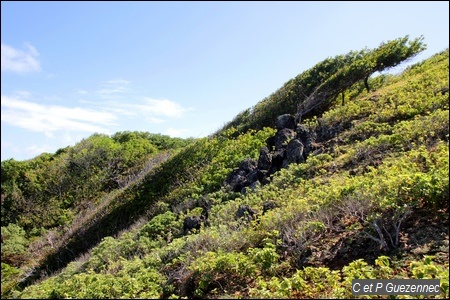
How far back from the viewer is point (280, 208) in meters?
9.03

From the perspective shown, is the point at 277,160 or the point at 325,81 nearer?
the point at 277,160

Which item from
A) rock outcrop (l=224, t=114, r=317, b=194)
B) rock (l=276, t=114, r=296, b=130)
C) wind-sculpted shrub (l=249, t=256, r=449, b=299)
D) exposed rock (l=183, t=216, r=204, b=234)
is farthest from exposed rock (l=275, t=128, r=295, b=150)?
wind-sculpted shrub (l=249, t=256, r=449, b=299)

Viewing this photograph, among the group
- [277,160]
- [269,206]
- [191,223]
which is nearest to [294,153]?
[277,160]

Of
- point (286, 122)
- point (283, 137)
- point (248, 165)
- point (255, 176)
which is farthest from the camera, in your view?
point (286, 122)

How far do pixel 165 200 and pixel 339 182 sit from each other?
1056 cm

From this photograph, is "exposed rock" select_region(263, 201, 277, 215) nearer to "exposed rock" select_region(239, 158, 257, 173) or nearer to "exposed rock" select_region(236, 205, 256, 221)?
"exposed rock" select_region(236, 205, 256, 221)

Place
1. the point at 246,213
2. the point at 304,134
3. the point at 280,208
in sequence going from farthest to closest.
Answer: the point at 304,134
the point at 246,213
the point at 280,208

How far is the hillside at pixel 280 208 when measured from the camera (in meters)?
6.27

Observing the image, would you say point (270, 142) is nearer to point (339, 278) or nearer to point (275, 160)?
point (275, 160)

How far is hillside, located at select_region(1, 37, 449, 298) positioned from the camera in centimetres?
627

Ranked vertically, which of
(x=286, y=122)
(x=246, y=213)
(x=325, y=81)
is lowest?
(x=246, y=213)

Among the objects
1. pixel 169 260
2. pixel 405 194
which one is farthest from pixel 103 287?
pixel 405 194

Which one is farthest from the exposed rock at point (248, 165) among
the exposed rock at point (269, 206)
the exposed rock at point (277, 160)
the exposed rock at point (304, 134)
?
the exposed rock at point (269, 206)

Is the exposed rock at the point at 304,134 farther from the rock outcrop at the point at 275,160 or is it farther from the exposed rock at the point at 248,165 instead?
the exposed rock at the point at 248,165
